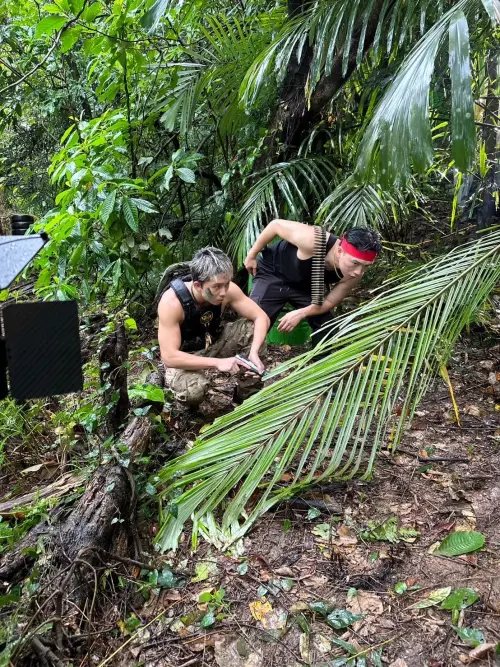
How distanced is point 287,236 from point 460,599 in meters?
2.29

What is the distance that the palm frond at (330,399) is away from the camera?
1861 mm

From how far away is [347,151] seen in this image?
13.3ft

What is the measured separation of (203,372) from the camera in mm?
2908

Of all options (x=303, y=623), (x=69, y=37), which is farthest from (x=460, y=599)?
(x=69, y=37)

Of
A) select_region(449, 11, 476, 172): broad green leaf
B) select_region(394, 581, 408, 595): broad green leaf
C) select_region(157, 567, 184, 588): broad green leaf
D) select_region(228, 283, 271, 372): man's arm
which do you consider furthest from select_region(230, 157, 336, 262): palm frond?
select_region(394, 581, 408, 595): broad green leaf

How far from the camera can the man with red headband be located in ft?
9.48

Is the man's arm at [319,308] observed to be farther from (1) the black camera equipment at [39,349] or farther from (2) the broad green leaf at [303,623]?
(1) the black camera equipment at [39,349]

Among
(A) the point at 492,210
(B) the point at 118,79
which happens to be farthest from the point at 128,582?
(A) the point at 492,210

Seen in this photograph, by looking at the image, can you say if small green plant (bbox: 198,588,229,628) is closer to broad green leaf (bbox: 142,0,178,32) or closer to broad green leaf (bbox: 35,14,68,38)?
broad green leaf (bbox: 35,14,68,38)

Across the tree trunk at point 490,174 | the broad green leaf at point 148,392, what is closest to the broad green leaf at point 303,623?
the broad green leaf at point 148,392

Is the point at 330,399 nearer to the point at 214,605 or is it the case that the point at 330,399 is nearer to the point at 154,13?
the point at 214,605

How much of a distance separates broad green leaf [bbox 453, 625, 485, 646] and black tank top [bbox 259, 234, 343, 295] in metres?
2.15

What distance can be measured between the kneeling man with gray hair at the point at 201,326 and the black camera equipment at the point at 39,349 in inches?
75.5

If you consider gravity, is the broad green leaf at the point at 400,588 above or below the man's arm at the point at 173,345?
below
